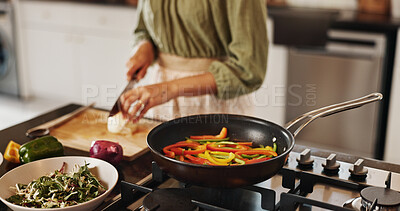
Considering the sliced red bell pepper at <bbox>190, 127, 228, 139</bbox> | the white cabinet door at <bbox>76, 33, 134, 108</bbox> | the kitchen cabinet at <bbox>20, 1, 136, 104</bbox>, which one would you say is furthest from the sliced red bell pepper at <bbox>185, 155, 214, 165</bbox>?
the white cabinet door at <bbox>76, 33, 134, 108</bbox>

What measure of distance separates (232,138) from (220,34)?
A: 1.74ft

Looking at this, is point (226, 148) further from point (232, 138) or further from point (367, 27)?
point (367, 27)

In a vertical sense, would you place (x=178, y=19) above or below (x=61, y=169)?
above

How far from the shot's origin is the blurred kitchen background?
257cm

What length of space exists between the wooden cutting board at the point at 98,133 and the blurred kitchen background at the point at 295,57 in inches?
58.8

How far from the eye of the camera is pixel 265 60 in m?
1.46

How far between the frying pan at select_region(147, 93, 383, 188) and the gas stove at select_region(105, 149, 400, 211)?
5 centimetres

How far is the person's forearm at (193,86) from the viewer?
4.60ft

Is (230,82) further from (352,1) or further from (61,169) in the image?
(352,1)

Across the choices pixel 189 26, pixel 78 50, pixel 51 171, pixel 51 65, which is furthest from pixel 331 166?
pixel 51 65

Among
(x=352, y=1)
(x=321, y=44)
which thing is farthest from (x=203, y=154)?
(x=352, y=1)

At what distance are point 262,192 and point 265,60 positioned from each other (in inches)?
25.9

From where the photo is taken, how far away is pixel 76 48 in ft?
11.9

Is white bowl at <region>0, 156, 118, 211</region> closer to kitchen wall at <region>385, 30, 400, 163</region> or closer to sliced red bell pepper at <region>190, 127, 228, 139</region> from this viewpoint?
sliced red bell pepper at <region>190, 127, 228, 139</region>
